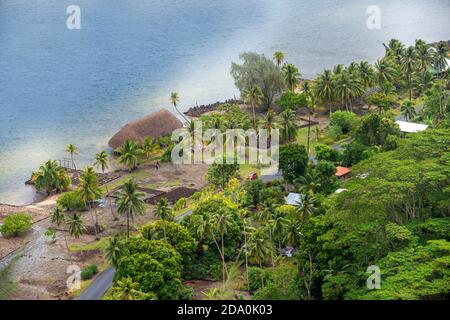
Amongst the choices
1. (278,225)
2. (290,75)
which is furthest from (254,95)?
(278,225)

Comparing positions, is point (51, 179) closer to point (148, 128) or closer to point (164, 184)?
point (164, 184)

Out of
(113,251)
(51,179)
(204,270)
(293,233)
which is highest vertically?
(51,179)

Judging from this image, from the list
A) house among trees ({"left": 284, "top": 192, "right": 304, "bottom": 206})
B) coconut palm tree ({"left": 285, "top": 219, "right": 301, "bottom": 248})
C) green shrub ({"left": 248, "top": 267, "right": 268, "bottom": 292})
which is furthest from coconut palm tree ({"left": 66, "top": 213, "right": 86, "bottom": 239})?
house among trees ({"left": 284, "top": 192, "right": 304, "bottom": 206})

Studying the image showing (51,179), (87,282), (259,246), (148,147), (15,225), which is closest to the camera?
(259,246)

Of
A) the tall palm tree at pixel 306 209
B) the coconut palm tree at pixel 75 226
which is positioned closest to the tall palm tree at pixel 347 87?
the tall palm tree at pixel 306 209

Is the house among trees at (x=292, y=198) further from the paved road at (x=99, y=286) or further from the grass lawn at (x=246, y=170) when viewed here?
the paved road at (x=99, y=286)

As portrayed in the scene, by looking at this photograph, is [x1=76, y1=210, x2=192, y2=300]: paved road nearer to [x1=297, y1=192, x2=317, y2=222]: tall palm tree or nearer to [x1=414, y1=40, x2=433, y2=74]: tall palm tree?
[x1=297, y1=192, x2=317, y2=222]: tall palm tree
